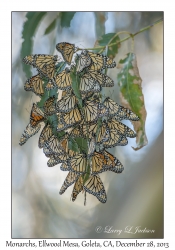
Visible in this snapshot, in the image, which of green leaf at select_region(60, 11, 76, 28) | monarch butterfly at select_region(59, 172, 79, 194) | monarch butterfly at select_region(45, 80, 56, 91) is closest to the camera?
monarch butterfly at select_region(45, 80, 56, 91)

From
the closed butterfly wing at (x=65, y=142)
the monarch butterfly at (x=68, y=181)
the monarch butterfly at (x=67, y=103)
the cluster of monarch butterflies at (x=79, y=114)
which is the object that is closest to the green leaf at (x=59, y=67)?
the cluster of monarch butterflies at (x=79, y=114)

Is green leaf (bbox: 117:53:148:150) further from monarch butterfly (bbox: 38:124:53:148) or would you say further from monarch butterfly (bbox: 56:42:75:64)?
monarch butterfly (bbox: 38:124:53:148)

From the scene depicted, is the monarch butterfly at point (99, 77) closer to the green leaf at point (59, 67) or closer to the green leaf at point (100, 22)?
the green leaf at point (59, 67)

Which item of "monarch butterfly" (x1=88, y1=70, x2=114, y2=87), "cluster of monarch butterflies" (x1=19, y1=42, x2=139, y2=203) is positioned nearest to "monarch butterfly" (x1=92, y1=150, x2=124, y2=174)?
"cluster of monarch butterflies" (x1=19, y1=42, x2=139, y2=203)

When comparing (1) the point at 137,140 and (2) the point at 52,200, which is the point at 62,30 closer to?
(1) the point at 137,140
